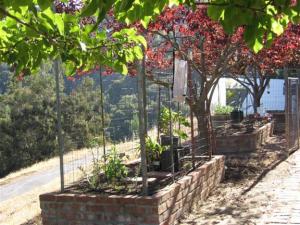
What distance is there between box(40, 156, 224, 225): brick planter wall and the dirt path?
1.29ft

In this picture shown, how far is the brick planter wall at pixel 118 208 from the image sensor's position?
21.2 ft

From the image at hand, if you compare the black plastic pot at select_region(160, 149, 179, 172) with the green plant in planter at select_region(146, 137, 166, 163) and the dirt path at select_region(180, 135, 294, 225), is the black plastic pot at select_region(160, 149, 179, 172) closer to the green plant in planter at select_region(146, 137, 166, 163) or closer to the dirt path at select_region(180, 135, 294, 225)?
the green plant in planter at select_region(146, 137, 166, 163)

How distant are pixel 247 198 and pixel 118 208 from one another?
269 cm

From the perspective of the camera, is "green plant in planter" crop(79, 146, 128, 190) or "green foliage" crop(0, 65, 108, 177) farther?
"green foliage" crop(0, 65, 108, 177)

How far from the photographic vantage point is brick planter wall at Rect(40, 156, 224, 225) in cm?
647

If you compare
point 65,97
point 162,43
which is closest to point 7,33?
point 162,43

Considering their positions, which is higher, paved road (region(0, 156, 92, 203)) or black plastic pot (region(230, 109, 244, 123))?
black plastic pot (region(230, 109, 244, 123))

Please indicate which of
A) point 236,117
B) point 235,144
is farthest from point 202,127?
point 236,117

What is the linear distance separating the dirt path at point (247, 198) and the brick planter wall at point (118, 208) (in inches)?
15.5

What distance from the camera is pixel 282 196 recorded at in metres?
8.51

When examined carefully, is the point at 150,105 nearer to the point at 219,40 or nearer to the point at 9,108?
the point at 219,40

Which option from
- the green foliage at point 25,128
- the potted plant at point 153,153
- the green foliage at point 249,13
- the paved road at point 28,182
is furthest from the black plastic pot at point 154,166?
the green foliage at point 25,128

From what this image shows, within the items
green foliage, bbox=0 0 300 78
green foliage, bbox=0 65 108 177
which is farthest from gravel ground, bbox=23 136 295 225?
green foliage, bbox=0 65 108 177

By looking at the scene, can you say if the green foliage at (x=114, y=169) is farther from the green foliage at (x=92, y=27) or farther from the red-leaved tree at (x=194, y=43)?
the green foliage at (x=92, y=27)
